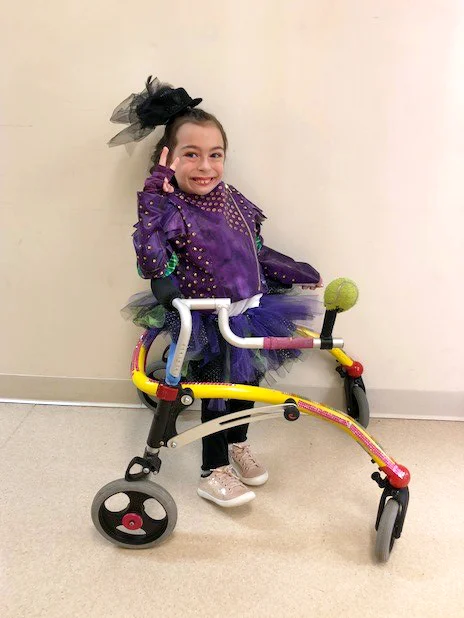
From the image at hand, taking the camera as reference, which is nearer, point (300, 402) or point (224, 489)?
point (300, 402)

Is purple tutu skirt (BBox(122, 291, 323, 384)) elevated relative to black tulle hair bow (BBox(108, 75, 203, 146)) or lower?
lower

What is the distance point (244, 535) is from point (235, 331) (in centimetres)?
44

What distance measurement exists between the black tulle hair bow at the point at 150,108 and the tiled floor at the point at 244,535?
0.80 meters

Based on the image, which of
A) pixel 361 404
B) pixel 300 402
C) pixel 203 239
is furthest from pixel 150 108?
pixel 361 404

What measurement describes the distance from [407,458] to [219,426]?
62 cm

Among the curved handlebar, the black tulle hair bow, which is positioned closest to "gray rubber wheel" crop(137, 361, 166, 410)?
the curved handlebar

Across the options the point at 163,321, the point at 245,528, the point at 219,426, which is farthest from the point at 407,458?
the point at 163,321

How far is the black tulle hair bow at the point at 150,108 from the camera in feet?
3.29

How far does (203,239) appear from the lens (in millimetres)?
1038

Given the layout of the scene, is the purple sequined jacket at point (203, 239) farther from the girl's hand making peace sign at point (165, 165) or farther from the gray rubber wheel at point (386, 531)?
the gray rubber wheel at point (386, 531)

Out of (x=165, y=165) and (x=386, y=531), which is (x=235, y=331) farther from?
(x=386, y=531)

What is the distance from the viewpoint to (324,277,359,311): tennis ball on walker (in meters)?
0.82

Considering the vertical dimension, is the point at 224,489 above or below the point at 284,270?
below

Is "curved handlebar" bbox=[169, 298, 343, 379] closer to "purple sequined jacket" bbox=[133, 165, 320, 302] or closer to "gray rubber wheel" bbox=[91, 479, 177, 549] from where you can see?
"purple sequined jacket" bbox=[133, 165, 320, 302]
